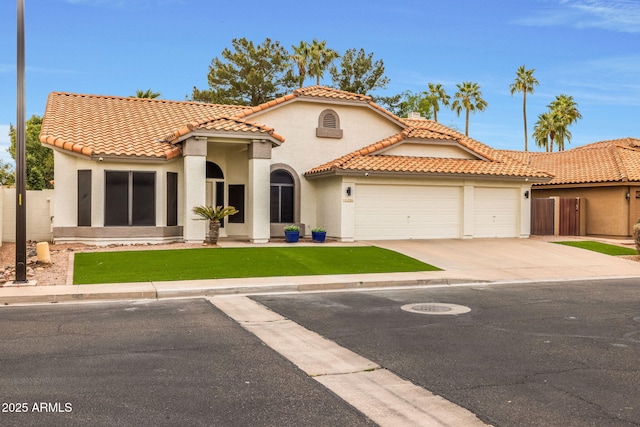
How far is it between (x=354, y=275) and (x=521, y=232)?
13704mm

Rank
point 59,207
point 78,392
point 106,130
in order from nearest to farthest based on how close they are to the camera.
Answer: point 78,392, point 59,207, point 106,130

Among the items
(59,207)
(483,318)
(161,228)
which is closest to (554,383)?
(483,318)

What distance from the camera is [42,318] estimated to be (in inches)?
394

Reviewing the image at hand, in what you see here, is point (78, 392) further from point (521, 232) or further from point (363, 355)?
point (521, 232)

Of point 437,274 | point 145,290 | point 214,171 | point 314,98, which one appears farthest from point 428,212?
point 145,290

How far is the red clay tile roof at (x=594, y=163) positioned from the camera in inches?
1190

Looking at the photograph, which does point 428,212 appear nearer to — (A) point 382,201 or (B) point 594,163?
(A) point 382,201

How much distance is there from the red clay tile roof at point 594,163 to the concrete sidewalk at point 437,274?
24.4 feet

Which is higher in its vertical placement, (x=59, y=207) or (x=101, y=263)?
(x=59, y=207)

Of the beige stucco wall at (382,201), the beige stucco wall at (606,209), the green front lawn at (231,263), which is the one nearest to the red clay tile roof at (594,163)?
the beige stucco wall at (606,209)

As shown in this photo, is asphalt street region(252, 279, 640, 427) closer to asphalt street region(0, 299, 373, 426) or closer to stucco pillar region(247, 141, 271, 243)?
asphalt street region(0, 299, 373, 426)

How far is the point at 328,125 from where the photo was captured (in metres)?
26.7

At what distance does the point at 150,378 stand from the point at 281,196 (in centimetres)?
1946

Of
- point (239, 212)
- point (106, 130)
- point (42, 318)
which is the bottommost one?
point (42, 318)
